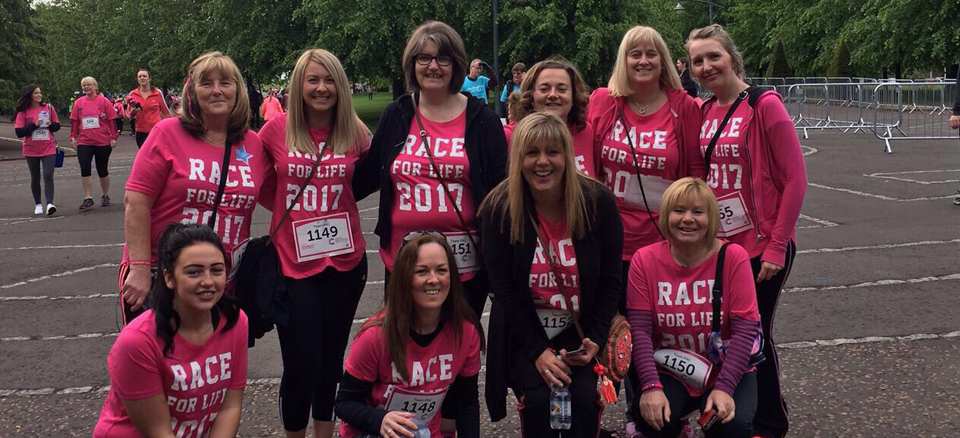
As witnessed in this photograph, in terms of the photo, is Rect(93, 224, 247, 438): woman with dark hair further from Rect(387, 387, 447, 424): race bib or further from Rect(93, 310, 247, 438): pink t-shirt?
Rect(387, 387, 447, 424): race bib

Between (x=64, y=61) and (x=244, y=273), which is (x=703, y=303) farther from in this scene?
(x=64, y=61)

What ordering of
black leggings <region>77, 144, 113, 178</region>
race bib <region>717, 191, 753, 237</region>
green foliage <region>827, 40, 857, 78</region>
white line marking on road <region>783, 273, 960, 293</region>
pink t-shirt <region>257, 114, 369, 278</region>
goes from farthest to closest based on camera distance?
green foliage <region>827, 40, 857, 78</region>
black leggings <region>77, 144, 113, 178</region>
white line marking on road <region>783, 273, 960, 293</region>
race bib <region>717, 191, 753, 237</region>
pink t-shirt <region>257, 114, 369, 278</region>

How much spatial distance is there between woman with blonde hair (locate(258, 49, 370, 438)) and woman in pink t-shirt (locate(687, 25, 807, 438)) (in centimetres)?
164

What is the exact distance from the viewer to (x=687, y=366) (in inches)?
150

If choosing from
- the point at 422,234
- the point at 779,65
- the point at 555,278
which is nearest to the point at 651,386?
the point at 555,278

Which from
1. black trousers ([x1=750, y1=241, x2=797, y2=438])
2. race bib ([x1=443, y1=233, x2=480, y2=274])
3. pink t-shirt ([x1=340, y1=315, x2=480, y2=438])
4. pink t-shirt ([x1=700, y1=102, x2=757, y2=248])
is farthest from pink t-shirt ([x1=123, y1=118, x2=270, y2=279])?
black trousers ([x1=750, y1=241, x2=797, y2=438])

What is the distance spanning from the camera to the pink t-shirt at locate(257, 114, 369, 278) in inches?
155

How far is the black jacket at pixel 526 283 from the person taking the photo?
368 cm

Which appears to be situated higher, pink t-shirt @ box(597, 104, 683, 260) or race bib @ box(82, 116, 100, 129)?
race bib @ box(82, 116, 100, 129)

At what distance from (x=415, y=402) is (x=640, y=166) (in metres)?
1.49

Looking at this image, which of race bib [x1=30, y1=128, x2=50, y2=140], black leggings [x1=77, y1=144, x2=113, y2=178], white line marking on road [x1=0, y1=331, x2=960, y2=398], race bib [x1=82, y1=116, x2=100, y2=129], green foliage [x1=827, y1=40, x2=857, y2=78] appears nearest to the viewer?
white line marking on road [x1=0, y1=331, x2=960, y2=398]

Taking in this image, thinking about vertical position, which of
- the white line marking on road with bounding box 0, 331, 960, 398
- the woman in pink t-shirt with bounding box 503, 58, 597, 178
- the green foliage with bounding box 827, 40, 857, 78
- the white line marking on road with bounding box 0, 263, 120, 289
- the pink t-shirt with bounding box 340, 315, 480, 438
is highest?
the green foliage with bounding box 827, 40, 857, 78

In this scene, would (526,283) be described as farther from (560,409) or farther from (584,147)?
(584,147)

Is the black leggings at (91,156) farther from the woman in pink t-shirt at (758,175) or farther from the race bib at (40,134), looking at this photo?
the woman in pink t-shirt at (758,175)
